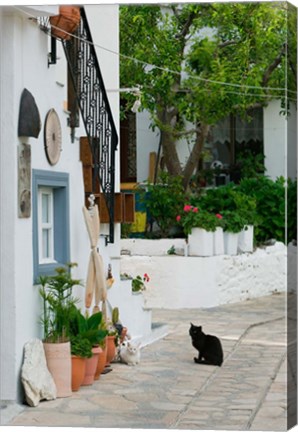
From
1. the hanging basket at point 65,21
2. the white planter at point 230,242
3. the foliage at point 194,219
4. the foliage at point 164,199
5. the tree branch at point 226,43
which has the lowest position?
the white planter at point 230,242

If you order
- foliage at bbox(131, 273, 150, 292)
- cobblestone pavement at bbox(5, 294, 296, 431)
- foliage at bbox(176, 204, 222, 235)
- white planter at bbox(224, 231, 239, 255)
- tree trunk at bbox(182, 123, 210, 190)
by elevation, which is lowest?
cobblestone pavement at bbox(5, 294, 296, 431)

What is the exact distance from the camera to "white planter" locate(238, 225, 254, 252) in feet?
29.8

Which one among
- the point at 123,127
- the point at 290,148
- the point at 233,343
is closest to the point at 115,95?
the point at 123,127

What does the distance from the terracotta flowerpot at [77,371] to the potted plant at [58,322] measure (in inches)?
2.7

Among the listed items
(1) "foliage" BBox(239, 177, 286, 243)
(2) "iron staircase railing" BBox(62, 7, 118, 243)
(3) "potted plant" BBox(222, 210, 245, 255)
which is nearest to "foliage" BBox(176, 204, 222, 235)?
(3) "potted plant" BBox(222, 210, 245, 255)

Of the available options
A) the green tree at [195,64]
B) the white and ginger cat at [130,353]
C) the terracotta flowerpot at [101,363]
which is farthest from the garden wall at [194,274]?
the green tree at [195,64]

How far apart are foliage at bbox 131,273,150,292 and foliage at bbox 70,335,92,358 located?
20.6 inches

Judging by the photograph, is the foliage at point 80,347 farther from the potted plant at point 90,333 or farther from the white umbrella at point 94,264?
the white umbrella at point 94,264

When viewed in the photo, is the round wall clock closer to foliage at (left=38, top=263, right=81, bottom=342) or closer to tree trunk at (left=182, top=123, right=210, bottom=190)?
foliage at (left=38, top=263, right=81, bottom=342)

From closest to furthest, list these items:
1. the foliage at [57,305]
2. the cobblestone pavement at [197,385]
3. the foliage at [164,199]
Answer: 1. the cobblestone pavement at [197,385]
2. the foliage at [57,305]
3. the foliage at [164,199]

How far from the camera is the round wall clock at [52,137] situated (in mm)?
8844

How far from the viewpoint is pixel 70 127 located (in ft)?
29.9

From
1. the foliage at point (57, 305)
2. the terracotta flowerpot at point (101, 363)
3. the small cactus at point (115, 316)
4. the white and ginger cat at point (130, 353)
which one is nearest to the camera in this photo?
the foliage at point (57, 305)

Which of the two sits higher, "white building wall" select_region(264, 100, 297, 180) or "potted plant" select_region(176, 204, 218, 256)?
"white building wall" select_region(264, 100, 297, 180)
